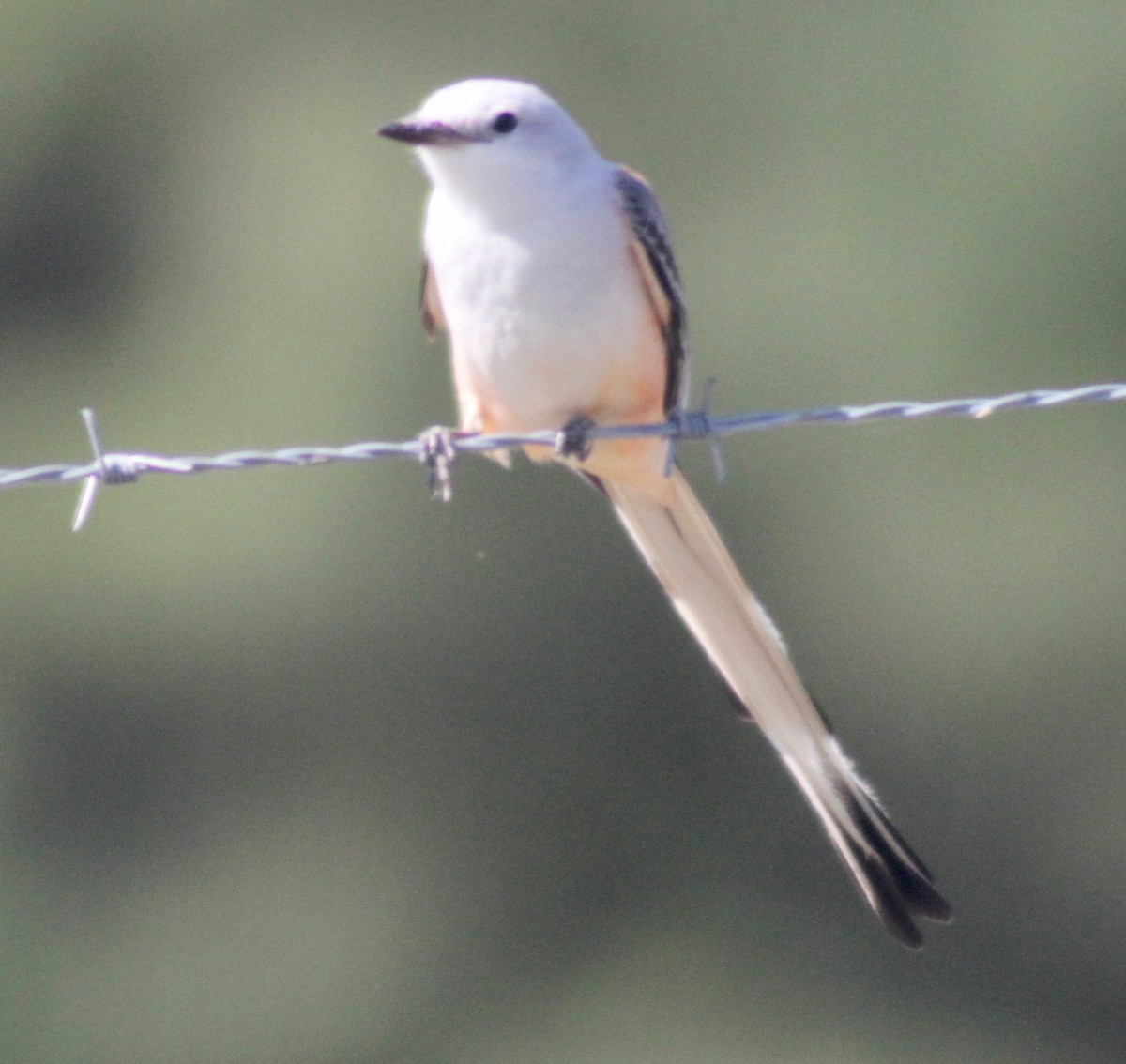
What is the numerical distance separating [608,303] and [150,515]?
9075 mm

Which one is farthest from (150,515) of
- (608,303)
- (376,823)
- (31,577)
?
(608,303)

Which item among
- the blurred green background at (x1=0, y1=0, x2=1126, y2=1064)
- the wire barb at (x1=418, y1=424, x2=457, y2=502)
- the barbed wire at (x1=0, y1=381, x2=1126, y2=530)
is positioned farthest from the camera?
the blurred green background at (x1=0, y1=0, x2=1126, y2=1064)

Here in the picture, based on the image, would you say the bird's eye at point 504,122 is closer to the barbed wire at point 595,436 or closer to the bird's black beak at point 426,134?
the bird's black beak at point 426,134

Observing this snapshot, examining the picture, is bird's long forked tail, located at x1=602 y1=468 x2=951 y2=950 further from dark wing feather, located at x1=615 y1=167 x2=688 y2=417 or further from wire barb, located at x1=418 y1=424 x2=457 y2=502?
wire barb, located at x1=418 y1=424 x2=457 y2=502

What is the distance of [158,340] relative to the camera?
16.0 metres

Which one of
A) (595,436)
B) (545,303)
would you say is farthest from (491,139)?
(595,436)

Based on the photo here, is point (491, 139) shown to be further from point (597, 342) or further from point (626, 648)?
point (626, 648)

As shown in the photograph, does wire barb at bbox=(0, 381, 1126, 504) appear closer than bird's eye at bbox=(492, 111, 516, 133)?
Yes

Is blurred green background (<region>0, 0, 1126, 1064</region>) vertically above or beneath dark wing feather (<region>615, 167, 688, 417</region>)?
beneath

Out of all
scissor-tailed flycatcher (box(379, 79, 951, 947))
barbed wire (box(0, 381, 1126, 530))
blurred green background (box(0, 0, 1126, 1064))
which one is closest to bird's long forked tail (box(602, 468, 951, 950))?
scissor-tailed flycatcher (box(379, 79, 951, 947))

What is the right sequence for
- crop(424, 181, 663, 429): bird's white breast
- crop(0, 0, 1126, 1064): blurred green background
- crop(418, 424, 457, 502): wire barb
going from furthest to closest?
crop(0, 0, 1126, 1064): blurred green background, crop(424, 181, 663, 429): bird's white breast, crop(418, 424, 457, 502): wire barb

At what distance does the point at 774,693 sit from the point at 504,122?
4.43ft

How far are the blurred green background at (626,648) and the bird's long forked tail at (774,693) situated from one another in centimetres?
687

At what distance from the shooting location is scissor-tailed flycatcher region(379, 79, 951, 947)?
16.1ft
